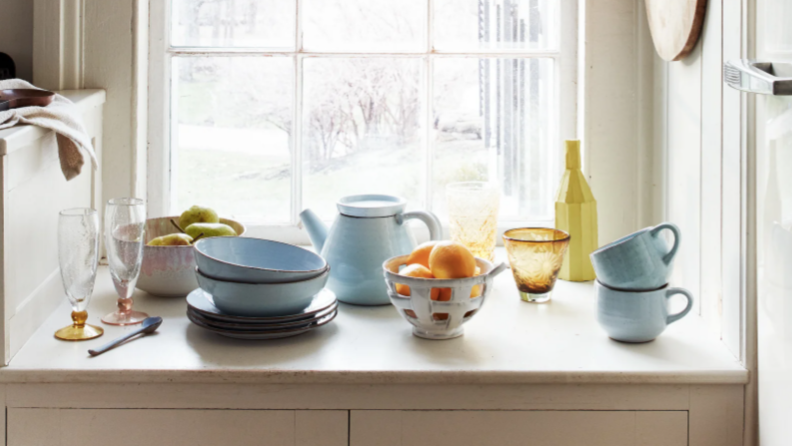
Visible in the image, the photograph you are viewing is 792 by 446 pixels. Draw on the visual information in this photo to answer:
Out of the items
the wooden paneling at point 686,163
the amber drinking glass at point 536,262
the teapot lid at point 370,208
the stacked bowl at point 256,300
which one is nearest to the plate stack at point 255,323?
the stacked bowl at point 256,300

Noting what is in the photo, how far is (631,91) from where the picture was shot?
1.74 metres

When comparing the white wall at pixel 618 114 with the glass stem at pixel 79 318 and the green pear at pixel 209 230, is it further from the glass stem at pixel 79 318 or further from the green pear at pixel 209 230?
the glass stem at pixel 79 318

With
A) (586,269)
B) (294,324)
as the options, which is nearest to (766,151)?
(586,269)

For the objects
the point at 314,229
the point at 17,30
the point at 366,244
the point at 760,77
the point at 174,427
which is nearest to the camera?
the point at 760,77

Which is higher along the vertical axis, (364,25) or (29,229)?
(364,25)

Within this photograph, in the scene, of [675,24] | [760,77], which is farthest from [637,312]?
[675,24]

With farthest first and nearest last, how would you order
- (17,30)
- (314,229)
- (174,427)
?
(17,30)
(314,229)
(174,427)

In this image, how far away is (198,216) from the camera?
163cm

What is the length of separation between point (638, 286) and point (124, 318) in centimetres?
85

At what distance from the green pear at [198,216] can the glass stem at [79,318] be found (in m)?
0.33

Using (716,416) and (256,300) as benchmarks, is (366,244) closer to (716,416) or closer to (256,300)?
(256,300)

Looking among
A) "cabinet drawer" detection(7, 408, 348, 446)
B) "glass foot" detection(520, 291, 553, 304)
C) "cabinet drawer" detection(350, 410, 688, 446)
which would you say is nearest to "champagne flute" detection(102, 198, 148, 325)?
"cabinet drawer" detection(7, 408, 348, 446)

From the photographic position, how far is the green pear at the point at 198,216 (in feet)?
5.34

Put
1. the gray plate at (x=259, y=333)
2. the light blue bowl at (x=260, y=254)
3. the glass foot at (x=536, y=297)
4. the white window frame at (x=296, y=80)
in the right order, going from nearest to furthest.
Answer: the gray plate at (x=259, y=333)
the light blue bowl at (x=260, y=254)
the glass foot at (x=536, y=297)
the white window frame at (x=296, y=80)
